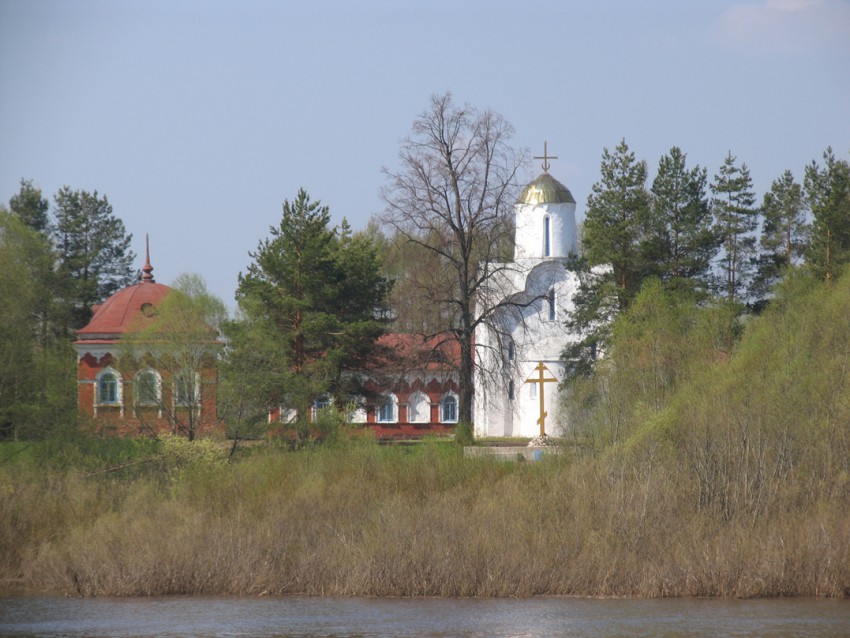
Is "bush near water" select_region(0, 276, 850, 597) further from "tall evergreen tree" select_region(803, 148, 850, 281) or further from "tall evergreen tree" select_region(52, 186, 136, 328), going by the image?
"tall evergreen tree" select_region(52, 186, 136, 328)

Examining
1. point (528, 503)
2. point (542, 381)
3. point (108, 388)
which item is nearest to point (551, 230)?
point (542, 381)

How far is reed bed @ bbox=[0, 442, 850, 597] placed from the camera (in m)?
22.5

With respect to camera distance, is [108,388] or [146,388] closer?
[146,388]

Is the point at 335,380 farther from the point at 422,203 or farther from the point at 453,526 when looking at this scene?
the point at 453,526

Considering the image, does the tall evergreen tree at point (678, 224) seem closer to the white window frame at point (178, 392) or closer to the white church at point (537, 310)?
the white church at point (537, 310)

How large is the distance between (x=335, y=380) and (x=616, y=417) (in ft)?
42.8

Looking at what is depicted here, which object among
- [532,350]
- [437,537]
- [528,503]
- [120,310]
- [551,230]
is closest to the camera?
[437,537]

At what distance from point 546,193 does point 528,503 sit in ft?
73.3

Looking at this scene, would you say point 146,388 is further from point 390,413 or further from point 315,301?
point 390,413

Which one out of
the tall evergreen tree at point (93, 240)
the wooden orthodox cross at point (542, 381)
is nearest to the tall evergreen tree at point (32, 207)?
the tall evergreen tree at point (93, 240)

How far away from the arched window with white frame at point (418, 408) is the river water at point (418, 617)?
1056 inches

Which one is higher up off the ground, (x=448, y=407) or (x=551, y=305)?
(x=551, y=305)

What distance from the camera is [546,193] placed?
46.1 meters

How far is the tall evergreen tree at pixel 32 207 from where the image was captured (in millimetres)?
56594
